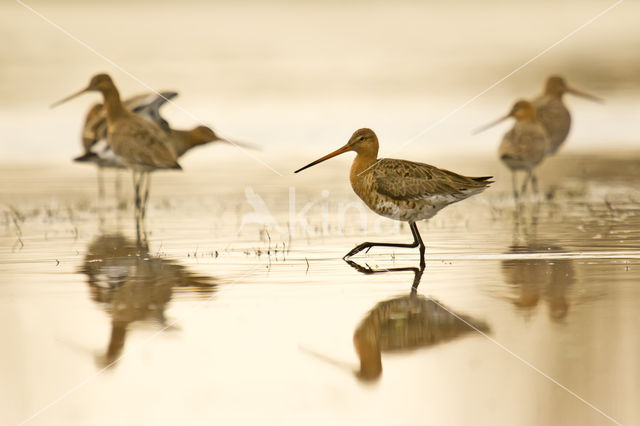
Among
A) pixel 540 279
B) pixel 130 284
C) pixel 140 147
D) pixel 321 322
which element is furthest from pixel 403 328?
pixel 140 147

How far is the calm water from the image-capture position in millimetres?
4520

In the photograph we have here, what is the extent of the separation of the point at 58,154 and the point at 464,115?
33.4ft

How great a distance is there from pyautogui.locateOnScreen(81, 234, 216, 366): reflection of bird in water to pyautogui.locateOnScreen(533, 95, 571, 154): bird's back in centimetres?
834

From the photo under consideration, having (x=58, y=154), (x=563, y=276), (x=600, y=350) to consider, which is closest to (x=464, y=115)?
(x=58, y=154)

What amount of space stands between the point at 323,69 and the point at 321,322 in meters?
26.7

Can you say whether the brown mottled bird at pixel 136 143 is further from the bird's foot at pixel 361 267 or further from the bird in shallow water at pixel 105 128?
the bird's foot at pixel 361 267

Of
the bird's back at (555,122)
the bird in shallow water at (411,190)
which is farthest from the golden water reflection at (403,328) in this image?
the bird's back at (555,122)

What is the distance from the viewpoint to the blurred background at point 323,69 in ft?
72.4

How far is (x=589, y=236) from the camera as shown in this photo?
30.8 ft

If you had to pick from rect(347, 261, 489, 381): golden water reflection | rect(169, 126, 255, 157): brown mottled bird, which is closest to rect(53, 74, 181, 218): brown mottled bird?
rect(169, 126, 255, 157): brown mottled bird

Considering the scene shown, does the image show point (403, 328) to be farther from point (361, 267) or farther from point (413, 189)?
point (413, 189)

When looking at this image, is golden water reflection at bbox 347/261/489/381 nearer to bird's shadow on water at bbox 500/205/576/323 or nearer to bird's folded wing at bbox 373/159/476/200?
bird's shadow on water at bbox 500/205/576/323

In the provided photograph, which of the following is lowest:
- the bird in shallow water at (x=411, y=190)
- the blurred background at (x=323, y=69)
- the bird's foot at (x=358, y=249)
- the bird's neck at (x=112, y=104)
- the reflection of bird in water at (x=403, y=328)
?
the reflection of bird in water at (x=403, y=328)

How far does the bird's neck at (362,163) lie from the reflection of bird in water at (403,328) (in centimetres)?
261
